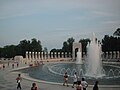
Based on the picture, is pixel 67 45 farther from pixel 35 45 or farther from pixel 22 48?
pixel 22 48

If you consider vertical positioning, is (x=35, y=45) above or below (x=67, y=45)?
above

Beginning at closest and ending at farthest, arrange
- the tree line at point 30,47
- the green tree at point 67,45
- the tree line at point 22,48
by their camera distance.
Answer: the tree line at point 30,47
the tree line at point 22,48
the green tree at point 67,45

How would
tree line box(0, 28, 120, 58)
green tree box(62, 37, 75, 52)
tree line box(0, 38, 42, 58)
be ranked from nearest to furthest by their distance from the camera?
tree line box(0, 28, 120, 58)
tree line box(0, 38, 42, 58)
green tree box(62, 37, 75, 52)

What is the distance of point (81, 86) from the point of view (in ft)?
54.8

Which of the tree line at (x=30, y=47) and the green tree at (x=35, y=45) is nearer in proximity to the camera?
the tree line at (x=30, y=47)

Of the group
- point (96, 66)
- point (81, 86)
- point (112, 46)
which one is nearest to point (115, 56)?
point (112, 46)

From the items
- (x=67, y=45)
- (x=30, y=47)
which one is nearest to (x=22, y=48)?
(x=30, y=47)

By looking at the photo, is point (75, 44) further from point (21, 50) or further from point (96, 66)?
point (96, 66)

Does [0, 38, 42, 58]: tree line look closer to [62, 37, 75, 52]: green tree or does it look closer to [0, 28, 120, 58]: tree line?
[0, 28, 120, 58]: tree line

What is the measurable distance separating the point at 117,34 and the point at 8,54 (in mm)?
47275

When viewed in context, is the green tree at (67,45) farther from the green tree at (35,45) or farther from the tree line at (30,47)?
the green tree at (35,45)

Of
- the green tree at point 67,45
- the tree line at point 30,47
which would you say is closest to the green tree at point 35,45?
the tree line at point 30,47

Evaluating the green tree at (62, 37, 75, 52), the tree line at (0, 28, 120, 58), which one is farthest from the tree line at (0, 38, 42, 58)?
the green tree at (62, 37, 75, 52)

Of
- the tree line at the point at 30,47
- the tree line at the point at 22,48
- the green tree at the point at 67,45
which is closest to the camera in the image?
the tree line at the point at 30,47
